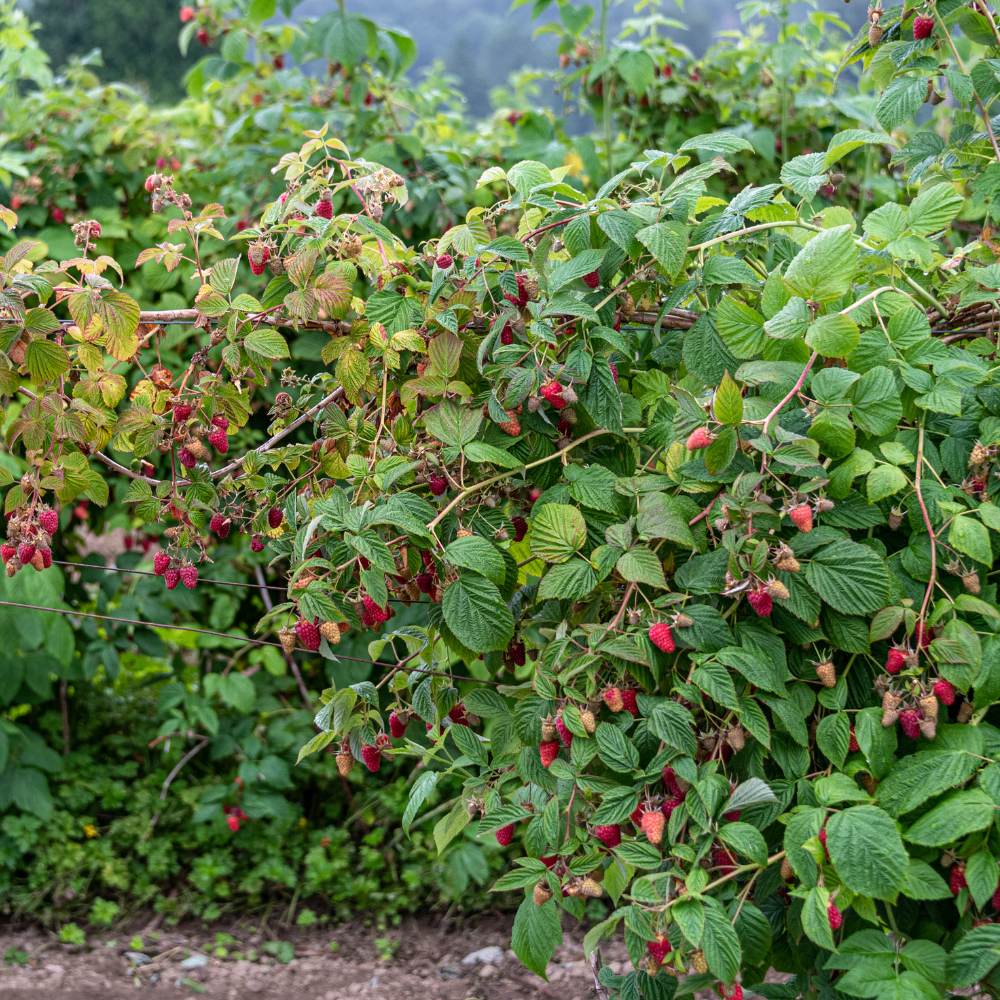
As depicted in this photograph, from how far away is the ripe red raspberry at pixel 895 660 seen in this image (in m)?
1.01

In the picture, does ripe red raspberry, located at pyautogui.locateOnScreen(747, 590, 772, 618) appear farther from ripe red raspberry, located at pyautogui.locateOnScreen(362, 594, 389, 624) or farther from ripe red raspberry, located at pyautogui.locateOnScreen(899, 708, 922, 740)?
ripe red raspberry, located at pyautogui.locateOnScreen(362, 594, 389, 624)

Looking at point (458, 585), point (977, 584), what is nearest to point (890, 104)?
point (977, 584)

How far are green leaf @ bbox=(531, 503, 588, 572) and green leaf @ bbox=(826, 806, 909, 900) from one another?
1.32 ft

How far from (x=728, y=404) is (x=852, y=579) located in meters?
0.23

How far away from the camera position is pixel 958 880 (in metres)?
1.01

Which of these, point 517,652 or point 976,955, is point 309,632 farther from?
point 976,955

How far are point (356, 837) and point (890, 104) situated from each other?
7.96 feet

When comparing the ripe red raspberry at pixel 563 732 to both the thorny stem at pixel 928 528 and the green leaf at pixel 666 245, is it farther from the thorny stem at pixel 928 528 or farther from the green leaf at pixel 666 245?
the green leaf at pixel 666 245

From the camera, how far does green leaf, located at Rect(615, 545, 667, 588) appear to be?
1.03 metres

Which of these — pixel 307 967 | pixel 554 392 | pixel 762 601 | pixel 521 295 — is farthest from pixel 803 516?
pixel 307 967

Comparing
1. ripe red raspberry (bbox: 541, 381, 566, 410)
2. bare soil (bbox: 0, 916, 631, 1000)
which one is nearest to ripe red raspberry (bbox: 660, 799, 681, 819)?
ripe red raspberry (bbox: 541, 381, 566, 410)

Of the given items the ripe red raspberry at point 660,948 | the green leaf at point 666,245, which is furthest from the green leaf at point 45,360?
the ripe red raspberry at point 660,948

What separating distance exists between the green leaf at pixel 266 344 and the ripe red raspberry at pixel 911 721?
33.9 inches

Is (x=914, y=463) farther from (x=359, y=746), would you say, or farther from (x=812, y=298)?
(x=359, y=746)
